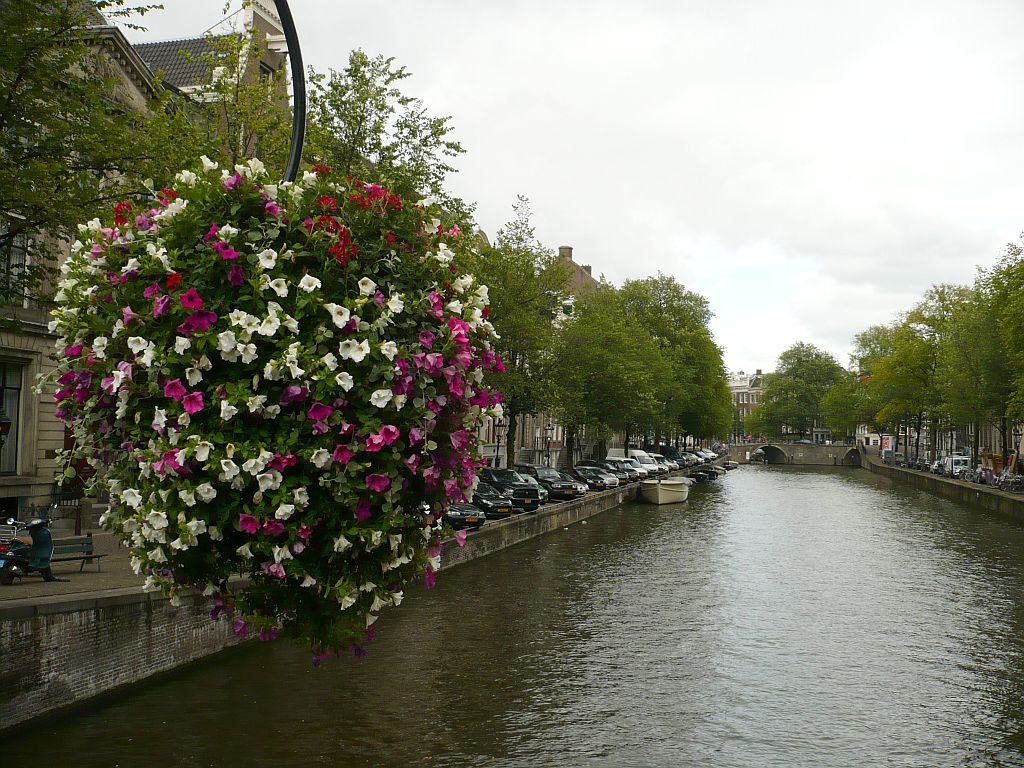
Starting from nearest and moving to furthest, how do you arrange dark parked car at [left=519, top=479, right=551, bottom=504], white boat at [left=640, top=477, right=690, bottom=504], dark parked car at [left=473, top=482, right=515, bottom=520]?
1. dark parked car at [left=473, top=482, right=515, bottom=520]
2. dark parked car at [left=519, top=479, right=551, bottom=504]
3. white boat at [left=640, top=477, right=690, bottom=504]

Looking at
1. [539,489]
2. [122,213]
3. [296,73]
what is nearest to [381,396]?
[122,213]

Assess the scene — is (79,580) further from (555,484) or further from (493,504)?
(555,484)

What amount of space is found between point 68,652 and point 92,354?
9.51 m

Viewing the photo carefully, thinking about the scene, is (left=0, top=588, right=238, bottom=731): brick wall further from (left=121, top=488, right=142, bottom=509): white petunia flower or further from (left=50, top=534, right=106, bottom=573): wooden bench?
(left=121, top=488, right=142, bottom=509): white petunia flower

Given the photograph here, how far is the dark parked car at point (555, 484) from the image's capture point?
45.1 meters

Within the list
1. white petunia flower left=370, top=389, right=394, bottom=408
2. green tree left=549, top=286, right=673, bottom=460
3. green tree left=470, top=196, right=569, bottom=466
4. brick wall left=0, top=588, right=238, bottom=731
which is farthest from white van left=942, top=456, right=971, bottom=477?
white petunia flower left=370, top=389, right=394, bottom=408

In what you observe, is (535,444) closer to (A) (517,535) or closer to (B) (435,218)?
(A) (517,535)

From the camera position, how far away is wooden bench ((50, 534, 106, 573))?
55.8 feet

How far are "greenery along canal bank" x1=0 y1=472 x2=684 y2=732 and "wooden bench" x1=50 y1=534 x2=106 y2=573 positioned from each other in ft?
9.73

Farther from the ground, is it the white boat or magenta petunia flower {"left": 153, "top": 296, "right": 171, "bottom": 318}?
magenta petunia flower {"left": 153, "top": 296, "right": 171, "bottom": 318}

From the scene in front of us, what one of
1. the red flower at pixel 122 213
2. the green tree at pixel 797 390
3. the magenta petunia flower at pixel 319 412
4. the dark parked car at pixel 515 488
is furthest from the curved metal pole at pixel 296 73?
the green tree at pixel 797 390

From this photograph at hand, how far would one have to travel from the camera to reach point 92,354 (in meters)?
4.87

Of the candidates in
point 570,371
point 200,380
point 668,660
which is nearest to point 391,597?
point 200,380

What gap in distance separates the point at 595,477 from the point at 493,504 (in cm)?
2125
